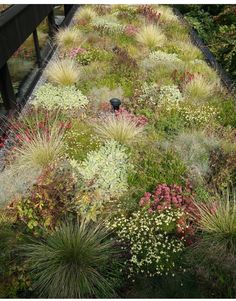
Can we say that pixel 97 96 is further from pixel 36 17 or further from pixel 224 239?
pixel 224 239

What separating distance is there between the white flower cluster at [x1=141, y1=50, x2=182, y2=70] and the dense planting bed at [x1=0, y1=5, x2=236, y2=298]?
1.90 feet

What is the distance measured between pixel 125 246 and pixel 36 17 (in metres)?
8.18

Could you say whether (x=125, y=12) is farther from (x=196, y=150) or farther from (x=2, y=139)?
(x=196, y=150)

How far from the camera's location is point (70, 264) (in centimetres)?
421

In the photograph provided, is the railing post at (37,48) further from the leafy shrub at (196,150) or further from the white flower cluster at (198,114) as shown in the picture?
the leafy shrub at (196,150)

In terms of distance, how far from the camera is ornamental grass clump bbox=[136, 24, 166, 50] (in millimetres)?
11453

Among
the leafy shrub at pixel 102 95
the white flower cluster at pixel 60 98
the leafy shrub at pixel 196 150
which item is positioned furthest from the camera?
the leafy shrub at pixel 102 95

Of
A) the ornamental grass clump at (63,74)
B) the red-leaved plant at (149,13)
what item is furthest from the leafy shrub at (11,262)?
the red-leaved plant at (149,13)

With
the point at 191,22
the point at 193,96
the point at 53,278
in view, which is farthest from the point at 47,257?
the point at 191,22

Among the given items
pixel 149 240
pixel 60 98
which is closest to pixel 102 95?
pixel 60 98

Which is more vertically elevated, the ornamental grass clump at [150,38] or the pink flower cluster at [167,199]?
the pink flower cluster at [167,199]

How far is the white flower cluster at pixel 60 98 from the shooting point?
7.82 meters

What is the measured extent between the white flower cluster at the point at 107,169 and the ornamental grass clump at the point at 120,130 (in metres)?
0.18

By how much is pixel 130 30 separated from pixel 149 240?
9746 mm
